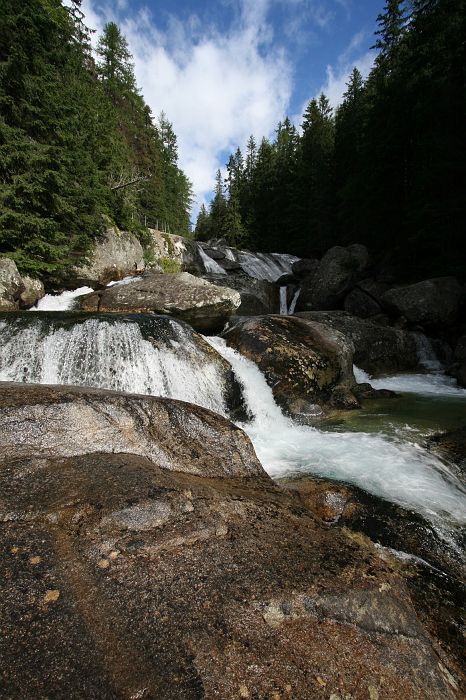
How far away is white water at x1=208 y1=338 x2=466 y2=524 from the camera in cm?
421

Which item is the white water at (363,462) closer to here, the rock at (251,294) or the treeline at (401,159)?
the rock at (251,294)

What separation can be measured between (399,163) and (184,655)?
23.4 m

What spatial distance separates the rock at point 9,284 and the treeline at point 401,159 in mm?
16255

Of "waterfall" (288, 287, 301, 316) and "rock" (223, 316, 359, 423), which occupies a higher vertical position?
"waterfall" (288, 287, 301, 316)

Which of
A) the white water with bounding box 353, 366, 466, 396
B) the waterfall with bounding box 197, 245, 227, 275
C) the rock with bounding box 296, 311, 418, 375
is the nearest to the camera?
the white water with bounding box 353, 366, 466, 396

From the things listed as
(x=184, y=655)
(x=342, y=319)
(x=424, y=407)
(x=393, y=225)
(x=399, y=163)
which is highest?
(x=399, y=163)

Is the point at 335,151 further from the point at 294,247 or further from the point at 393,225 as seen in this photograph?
the point at 393,225

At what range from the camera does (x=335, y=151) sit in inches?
1180

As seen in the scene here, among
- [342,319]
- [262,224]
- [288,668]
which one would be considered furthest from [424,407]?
[262,224]

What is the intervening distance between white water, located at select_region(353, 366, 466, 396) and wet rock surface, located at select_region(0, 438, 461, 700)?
904cm

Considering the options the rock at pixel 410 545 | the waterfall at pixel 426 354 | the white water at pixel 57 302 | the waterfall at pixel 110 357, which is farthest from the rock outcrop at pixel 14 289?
the waterfall at pixel 426 354

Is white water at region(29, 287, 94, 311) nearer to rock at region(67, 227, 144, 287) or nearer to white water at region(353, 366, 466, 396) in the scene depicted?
rock at region(67, 227, 144, 287)

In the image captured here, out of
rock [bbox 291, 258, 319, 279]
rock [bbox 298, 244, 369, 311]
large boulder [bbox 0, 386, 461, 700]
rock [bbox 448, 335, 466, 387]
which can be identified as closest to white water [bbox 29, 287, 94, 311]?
large boulder [bbox 0, 386, 461, 700]

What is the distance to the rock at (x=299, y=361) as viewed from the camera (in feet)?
26.8
